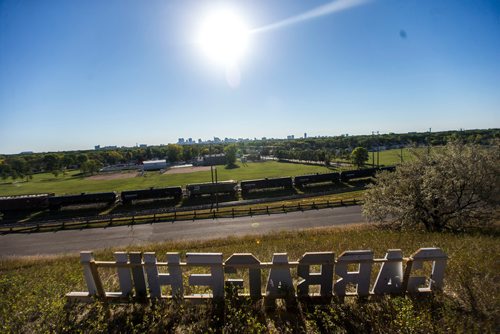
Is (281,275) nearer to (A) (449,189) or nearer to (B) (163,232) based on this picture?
(A) (449,189)

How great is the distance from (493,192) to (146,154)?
6334 inches

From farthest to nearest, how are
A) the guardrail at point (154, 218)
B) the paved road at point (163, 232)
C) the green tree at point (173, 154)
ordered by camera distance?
the green tree at point (173, 154) → the guardrail at point (154, 218) → the paved road at point (163, 232)

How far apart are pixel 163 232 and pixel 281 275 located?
2407 centimetres

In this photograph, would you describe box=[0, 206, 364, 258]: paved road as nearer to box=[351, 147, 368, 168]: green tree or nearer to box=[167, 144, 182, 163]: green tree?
box=[351, 147, 368, 168]: green tree

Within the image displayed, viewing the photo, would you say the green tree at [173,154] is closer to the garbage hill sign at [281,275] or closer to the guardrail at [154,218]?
the guardrail at [154,218]

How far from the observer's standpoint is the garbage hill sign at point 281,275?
18.1 feet

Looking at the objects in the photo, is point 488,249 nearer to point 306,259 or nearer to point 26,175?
point 306,259

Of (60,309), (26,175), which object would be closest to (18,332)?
(60,309)

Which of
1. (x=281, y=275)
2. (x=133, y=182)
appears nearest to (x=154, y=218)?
(x=281, y=275)

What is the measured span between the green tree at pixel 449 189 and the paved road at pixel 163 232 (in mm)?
9945

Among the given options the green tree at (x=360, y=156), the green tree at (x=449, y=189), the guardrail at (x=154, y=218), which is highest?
the green tree at (x=449, y=189)

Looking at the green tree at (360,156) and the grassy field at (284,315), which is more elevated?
the grassy field at (284,315)

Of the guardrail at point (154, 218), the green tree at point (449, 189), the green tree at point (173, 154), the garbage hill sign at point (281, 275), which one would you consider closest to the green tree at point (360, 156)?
the guardrail at point (154, 218)

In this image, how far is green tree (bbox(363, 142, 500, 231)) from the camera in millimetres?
14406
